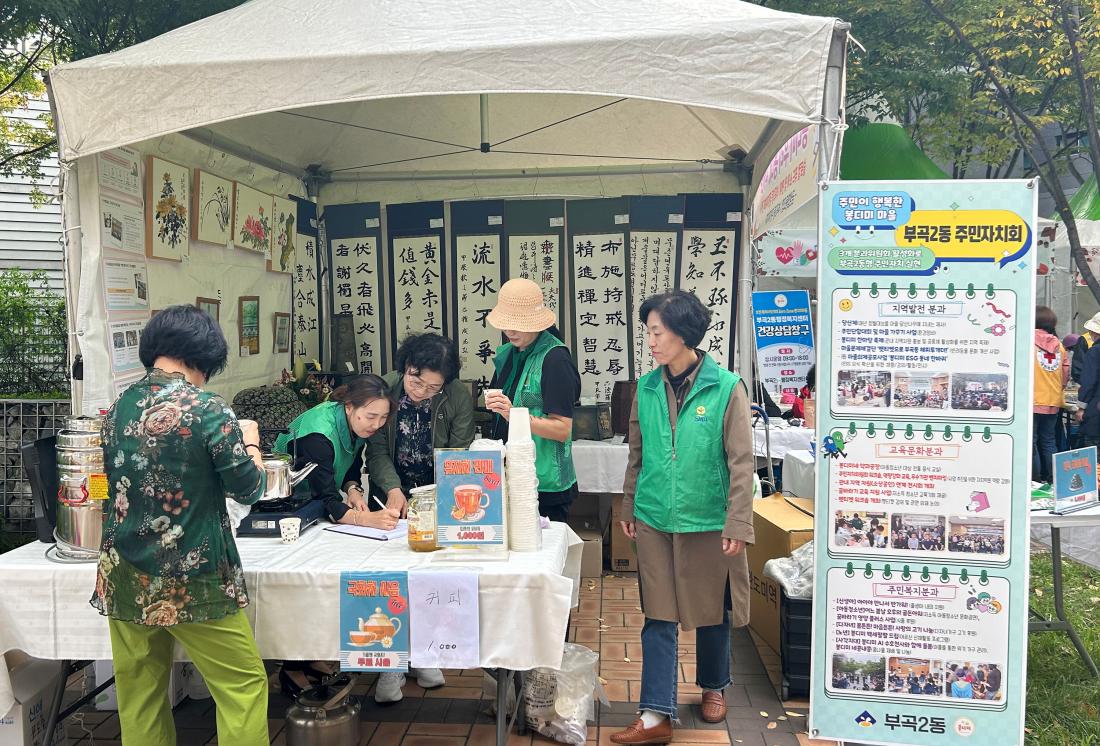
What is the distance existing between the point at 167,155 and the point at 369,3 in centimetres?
135

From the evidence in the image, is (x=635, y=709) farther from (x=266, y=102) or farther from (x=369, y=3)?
(x=369, y=3)

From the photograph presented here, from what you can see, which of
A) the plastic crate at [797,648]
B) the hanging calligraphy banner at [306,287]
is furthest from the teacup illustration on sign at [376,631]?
the hanging calligraphy banner at [306,287]

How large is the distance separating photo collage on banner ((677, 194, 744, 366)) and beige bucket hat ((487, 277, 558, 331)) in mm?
2564

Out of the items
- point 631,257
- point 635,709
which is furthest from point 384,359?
point 635,709

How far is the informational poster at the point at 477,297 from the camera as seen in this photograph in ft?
19.2

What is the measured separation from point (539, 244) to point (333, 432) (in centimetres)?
308

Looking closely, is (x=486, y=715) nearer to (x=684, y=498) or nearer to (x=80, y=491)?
(x=684, y=498)

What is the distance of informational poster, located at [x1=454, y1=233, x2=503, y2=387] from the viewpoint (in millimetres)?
5867

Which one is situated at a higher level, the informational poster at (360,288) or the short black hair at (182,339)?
the informational poster at (360,288)

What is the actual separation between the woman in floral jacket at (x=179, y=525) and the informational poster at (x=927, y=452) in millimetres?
1855

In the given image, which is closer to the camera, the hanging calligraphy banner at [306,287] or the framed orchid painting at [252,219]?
the framed orchid painting at [252,219]

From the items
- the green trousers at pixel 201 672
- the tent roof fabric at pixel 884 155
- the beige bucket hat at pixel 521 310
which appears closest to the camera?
the green trousers at pixel 201 672

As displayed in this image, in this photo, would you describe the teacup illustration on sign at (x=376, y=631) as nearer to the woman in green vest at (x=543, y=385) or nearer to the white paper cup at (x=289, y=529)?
the white paper cup at (x=289, y=529)

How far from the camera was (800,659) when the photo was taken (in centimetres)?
342
